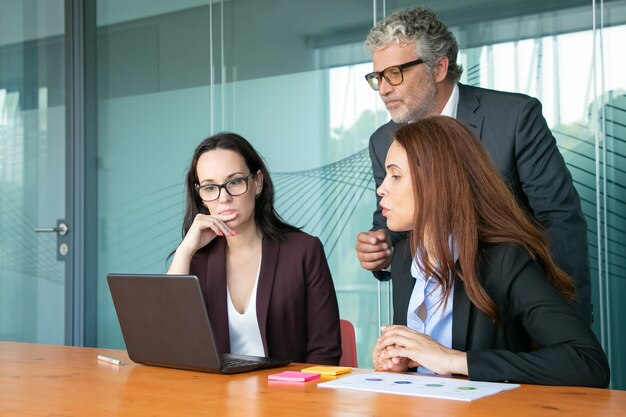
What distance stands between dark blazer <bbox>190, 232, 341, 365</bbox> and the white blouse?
22 millimetres

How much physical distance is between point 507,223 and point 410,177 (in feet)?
0.86

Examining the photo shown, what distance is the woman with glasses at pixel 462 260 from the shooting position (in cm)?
206

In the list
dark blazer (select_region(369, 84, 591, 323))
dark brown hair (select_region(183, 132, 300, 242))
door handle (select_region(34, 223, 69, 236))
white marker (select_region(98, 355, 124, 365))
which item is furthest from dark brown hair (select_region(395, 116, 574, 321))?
door handle (select_region(34, 223, 69, 236))

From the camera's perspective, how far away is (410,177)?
90.0 inches

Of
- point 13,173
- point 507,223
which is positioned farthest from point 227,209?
point 13,173

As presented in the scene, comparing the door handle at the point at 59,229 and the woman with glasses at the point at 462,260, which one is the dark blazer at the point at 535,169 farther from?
the door handle at the point at 59,229

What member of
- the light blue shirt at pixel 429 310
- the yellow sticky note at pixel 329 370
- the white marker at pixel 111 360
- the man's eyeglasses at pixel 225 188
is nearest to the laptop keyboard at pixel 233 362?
the yellow sticky note at pixel 329 370

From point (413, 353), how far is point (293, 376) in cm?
27

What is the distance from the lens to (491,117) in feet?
10.2

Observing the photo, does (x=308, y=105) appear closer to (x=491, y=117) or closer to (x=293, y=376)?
(x=491, y=117)

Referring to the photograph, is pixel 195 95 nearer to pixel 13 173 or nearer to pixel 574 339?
pixel 13 173

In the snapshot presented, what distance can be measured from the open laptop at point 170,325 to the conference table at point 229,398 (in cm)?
4

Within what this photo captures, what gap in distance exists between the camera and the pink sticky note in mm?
1999

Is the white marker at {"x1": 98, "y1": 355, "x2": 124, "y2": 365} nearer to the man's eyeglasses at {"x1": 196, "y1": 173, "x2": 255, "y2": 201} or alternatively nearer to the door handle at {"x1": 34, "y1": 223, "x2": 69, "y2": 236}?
the man's eyeglasses at {"x1": 196, "y1": 173, "x2": 255, "y2": 201}
